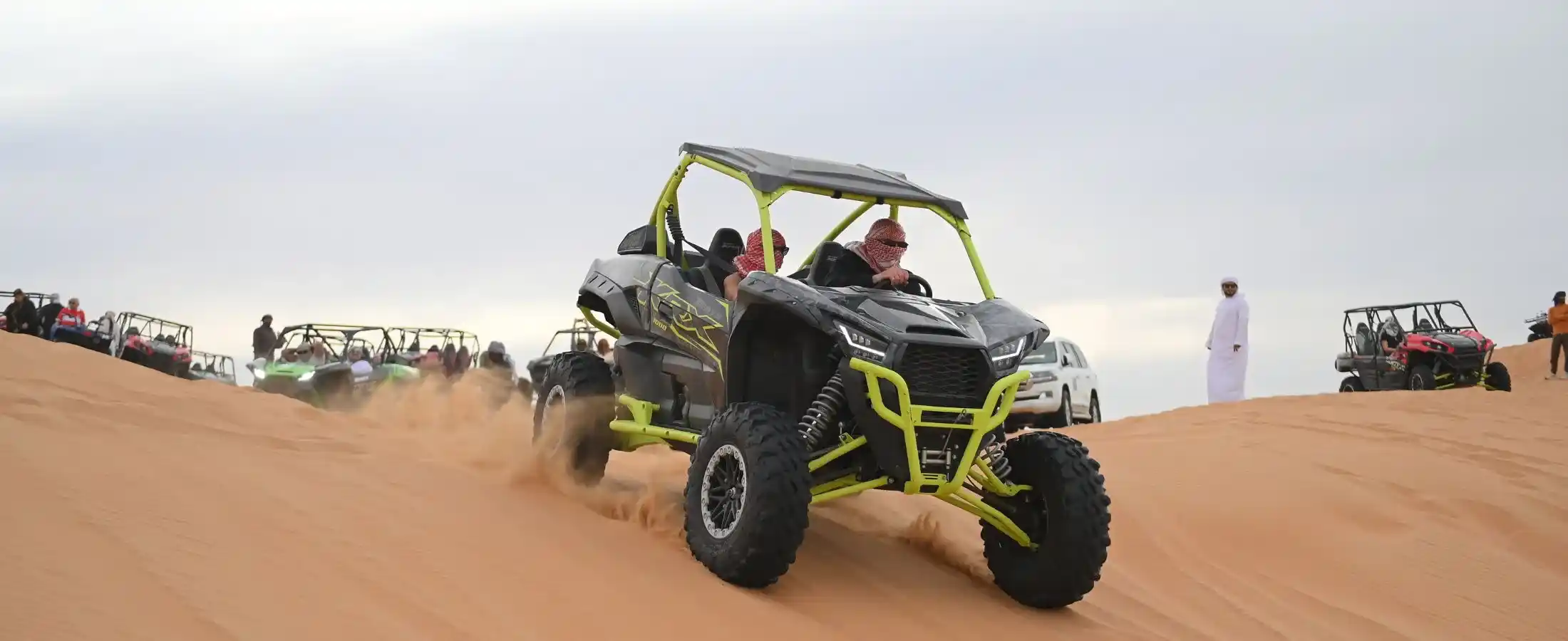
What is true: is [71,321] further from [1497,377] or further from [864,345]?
Answer: [1497,377]

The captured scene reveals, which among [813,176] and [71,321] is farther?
[71,321]

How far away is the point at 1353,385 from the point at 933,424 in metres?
20.8

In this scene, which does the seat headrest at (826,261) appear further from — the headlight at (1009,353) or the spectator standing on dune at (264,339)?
the spectator standing on dune at (264,339)

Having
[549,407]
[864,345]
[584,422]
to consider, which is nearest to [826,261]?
[864,345]

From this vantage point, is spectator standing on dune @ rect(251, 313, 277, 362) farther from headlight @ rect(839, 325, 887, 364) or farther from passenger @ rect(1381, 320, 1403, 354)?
passenger @ rect(1381, 320, 1403, 354)

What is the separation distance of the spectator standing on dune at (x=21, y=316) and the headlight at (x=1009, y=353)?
17382mm

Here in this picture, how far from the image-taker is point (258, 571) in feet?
14.4

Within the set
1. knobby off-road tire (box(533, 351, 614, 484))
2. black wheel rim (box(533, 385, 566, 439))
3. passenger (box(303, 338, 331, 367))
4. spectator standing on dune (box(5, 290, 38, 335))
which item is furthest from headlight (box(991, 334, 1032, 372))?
spectator standing on dune (box(5, 290, 38, 335))

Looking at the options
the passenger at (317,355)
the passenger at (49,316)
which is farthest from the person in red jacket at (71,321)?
the passenger at (317,355)

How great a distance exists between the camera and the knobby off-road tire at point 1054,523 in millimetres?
6035

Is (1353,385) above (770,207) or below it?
below

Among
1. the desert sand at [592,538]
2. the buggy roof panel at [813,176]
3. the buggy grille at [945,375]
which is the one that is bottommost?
the desert sand at [592,538]

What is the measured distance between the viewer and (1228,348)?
49.7ft

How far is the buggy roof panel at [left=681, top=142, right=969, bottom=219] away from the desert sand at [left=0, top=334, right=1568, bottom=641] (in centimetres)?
194
